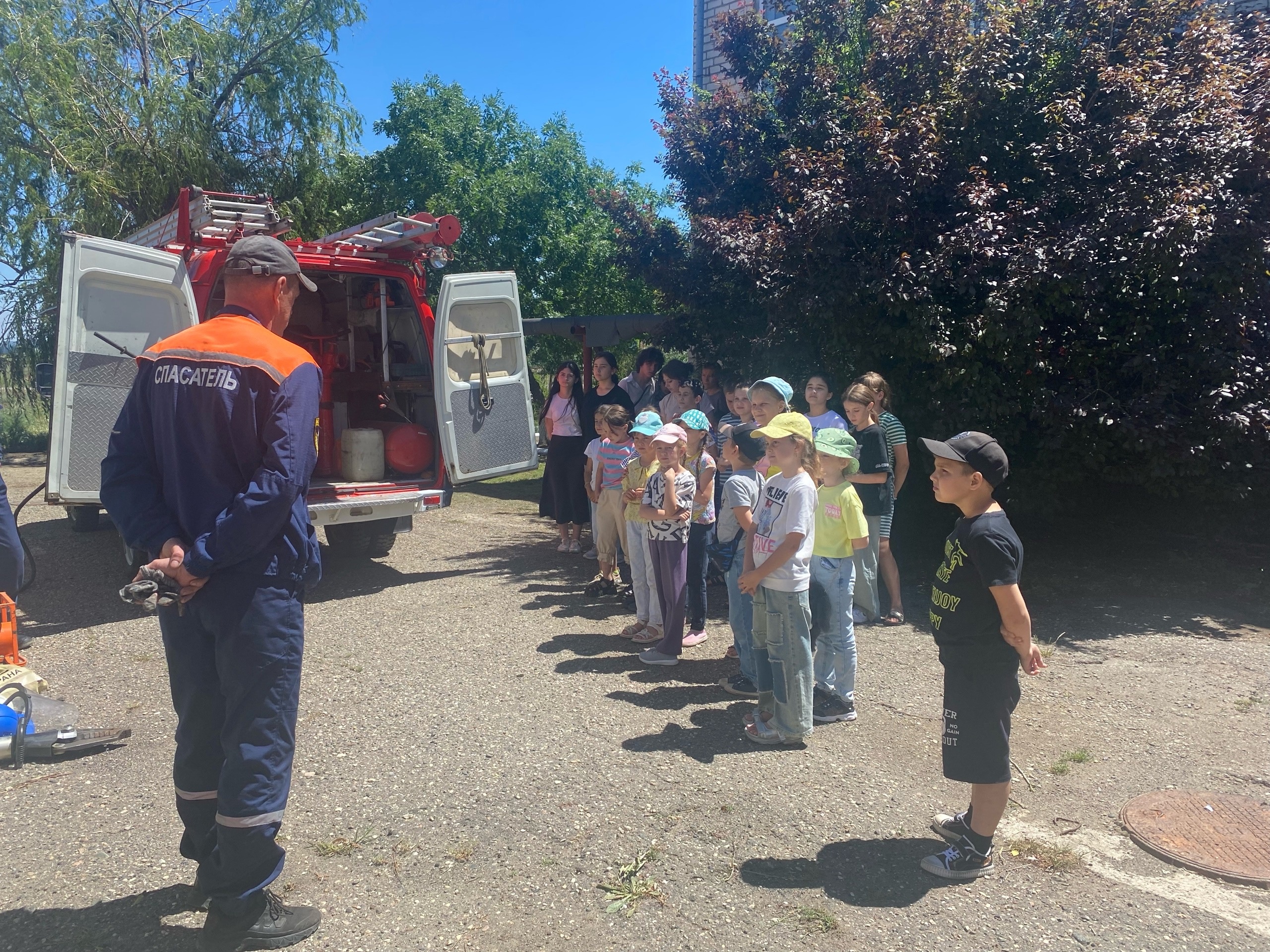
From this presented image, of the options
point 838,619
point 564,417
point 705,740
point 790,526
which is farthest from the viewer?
point 564,417

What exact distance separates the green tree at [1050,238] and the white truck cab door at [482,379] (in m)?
1.95

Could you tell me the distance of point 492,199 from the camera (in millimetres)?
17188

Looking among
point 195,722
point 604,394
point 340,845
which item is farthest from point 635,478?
point 195,722

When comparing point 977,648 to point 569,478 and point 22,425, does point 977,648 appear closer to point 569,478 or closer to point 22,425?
point 569,478

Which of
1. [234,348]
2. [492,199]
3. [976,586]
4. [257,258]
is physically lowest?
[976,586]

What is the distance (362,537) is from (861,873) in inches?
229

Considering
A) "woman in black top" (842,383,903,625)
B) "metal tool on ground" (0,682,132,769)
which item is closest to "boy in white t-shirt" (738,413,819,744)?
"woman in black top" (842,383,903,625)

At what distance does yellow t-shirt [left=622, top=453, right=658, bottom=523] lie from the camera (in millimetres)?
5562

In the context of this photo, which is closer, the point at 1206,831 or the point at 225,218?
the point at 1206,831

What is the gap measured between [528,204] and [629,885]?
1630 cm

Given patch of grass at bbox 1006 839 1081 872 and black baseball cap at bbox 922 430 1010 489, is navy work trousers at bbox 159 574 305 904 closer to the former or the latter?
black baseball cap at bbox 922 430 1010 489

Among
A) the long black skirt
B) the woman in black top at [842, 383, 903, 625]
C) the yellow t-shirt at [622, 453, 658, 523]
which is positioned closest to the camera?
the yellow t-shirt at [622, 453, 658, 523]

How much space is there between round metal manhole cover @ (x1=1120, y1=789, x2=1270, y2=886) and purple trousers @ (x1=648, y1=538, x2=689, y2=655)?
7.94 feet

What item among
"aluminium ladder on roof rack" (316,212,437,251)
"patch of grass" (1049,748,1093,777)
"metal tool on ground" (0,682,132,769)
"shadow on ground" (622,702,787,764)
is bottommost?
"patch of grass" (1049,748,1093,777)
